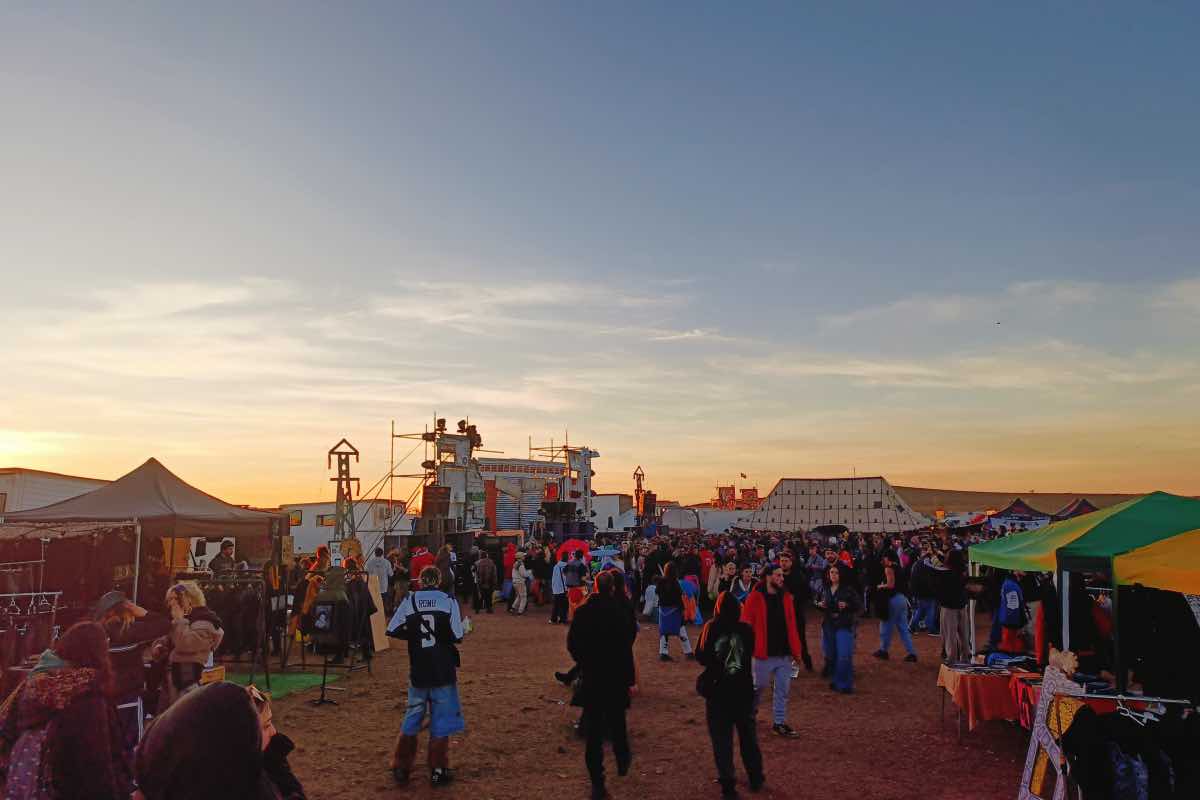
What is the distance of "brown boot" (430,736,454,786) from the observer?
777 cm

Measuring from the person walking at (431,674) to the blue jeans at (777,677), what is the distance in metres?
3.49

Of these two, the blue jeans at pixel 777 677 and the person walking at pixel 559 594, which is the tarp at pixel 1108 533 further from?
the person walking at pixel 559 594

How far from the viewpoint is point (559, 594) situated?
2045 centimetres

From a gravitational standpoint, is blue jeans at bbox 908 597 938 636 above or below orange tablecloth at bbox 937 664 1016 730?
below

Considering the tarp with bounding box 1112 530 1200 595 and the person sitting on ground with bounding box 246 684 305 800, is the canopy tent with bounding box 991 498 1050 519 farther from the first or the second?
the person sitting on ground with bounding box 246 684 305 800

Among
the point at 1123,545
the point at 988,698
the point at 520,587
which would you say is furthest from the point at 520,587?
the point at 1123,545

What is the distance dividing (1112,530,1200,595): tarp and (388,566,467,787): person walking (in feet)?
20.0

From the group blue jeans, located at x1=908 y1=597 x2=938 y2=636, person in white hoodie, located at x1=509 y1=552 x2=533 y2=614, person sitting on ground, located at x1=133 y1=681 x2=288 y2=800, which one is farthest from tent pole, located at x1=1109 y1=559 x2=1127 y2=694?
person in white hoodie, located at x1=509 y1=552 x2=533 y2=614

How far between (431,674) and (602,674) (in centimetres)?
169

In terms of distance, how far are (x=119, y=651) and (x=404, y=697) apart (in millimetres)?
6068

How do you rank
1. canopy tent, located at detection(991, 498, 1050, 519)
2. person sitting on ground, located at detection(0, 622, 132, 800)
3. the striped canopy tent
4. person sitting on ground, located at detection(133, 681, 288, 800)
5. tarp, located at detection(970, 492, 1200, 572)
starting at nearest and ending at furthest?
person sitting on ground, located at detection(133, 681, 288, 800)
person sitting on ground, located at detection(0, 622, 132, 800)
the striped canopy tent
tarp, located at detection(970, 492, 1200, 572)
canopy tent, located at detection(991, 498, 1050, 519)

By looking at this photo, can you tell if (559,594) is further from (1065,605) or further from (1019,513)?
(1019,513)

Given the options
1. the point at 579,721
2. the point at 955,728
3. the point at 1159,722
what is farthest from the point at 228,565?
the point at 1159,722

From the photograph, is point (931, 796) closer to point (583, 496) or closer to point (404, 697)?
point (404, 697)
